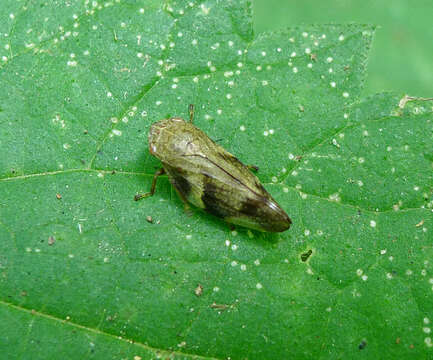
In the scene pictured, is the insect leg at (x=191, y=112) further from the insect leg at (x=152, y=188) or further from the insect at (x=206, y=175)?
the insect leg at (x=152, y=188)

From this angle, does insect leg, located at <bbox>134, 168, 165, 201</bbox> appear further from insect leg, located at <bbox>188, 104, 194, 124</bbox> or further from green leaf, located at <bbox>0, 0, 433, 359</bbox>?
insect leg, located at <bbox>188, 104, 194, 124</bbox>

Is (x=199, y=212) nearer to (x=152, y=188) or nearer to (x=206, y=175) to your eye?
(x=206, y=175)

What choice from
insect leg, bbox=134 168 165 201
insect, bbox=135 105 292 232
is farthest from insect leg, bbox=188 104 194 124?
insect leg, bbox=134 168 165 201

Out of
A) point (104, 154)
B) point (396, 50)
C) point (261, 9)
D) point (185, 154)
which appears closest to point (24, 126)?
point (104, 154)

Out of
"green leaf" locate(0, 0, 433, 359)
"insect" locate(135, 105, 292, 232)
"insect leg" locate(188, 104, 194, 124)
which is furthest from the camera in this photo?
"insect leg" locate(188, 104, 194, 124)

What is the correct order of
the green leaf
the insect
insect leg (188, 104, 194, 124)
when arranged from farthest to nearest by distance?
insect leg (188, 104, 194, 124) < the insect < the green leaf

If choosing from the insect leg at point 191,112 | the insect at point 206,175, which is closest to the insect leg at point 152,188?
the insect at point 206,175

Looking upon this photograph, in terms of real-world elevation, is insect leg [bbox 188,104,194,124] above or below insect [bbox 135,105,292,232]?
above

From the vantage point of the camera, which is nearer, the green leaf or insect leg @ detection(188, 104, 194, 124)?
the green leaf
